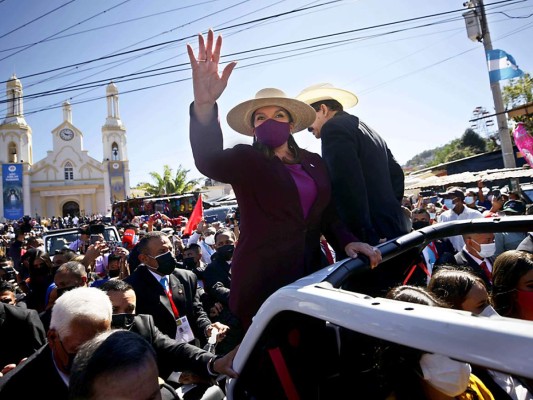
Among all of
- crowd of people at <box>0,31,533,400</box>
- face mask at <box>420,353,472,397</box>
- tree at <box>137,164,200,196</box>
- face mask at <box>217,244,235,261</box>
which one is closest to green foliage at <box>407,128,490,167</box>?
tree at <box>137,164,200,196</box>

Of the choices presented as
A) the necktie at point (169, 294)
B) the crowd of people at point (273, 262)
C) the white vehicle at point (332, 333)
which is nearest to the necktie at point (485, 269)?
the crowd of people at point (273, 262)

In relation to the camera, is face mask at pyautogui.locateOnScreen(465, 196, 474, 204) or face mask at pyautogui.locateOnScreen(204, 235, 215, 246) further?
face mask at pyautogui.locateOnScreen(465, 196, 474, 204)

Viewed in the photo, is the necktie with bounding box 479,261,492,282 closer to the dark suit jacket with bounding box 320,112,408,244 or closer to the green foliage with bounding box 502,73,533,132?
the dark suit jacket with bounding box 320,112,408,244

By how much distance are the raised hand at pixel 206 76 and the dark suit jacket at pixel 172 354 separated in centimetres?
135

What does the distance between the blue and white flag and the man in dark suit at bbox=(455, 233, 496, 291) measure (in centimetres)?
1132

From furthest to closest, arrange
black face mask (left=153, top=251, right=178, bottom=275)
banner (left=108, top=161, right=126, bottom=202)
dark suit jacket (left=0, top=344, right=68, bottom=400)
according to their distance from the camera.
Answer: banner (left=108, top=161, right=126, bottom=202), black face mask (left=153, top=251, right=178, bottom=275), dark suit jacket (left=0, top=344, right=68, bottom=400)

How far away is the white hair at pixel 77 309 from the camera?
1894 millimetres

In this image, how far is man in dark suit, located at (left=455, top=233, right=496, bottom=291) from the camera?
346 centimetres

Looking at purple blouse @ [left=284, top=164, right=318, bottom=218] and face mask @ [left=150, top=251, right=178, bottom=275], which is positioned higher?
purple blouse @ [left=284, top=164, right=318, bottom=218]

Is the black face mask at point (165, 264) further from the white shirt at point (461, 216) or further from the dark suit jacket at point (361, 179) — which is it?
the white shirt at point (461, 216)

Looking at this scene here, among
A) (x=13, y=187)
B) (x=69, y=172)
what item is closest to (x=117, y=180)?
(x=69, y=172)

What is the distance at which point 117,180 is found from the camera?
5066 centimetres

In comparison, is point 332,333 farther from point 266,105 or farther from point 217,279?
point 217,279

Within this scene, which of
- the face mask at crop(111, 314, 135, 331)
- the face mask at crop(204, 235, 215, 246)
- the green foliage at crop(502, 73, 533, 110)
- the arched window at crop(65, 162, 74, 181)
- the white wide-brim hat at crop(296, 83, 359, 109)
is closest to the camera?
the white wide-brim hat at crop(296, 83, 359, 109)
